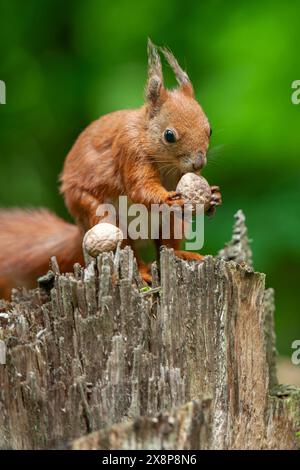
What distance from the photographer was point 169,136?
330 cm

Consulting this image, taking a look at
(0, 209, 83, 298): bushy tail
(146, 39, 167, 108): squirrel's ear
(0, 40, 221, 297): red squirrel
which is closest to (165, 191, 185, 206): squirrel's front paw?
(0, 40, 221, 297): red squirrel

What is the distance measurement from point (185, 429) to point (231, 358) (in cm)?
57

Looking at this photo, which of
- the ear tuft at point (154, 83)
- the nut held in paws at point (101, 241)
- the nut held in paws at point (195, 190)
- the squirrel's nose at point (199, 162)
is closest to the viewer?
the nut held in paws at point (101, 241)

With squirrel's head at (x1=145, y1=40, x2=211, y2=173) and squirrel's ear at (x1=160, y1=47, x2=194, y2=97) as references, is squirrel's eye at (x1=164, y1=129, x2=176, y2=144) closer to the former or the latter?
squirrel's head at (x1=145, y1=40, x2=211, y2=173)

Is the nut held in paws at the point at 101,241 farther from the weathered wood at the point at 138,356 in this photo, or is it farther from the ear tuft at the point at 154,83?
the ear tuft at the point at 154,83

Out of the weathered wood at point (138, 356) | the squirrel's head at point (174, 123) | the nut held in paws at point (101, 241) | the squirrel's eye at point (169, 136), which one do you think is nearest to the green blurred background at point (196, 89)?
the squirrel's head at point (174, 123)

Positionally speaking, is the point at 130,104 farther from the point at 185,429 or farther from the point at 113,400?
the point at 185,429

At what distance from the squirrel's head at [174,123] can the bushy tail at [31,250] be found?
708mm

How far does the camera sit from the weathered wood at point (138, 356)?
7.78 ft

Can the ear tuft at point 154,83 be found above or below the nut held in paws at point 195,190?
above

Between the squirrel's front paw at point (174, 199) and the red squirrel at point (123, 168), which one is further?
the red squirrel at point (123, 168)

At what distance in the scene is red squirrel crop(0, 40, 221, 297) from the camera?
3.30 m
